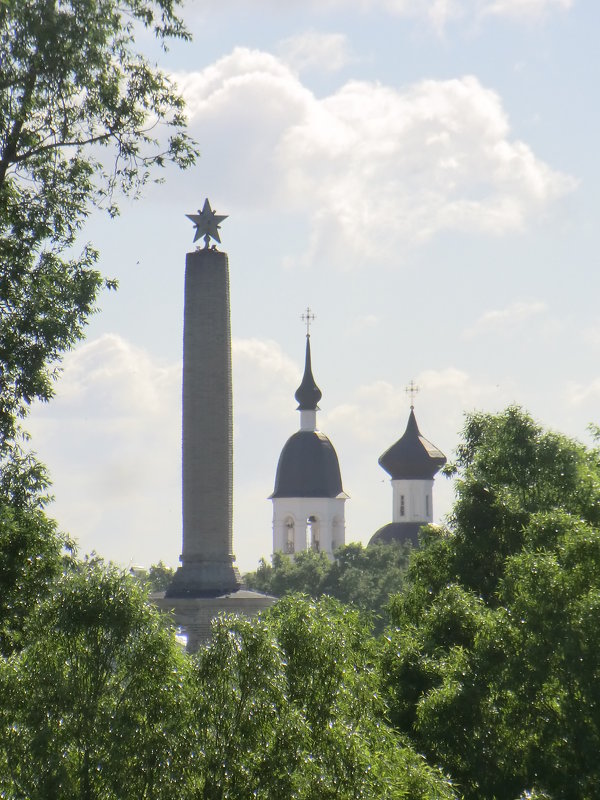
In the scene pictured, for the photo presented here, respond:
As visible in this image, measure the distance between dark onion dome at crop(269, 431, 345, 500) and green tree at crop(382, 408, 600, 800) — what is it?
9455 cm

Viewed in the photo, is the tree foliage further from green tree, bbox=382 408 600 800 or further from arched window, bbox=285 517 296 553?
green tree, bbox=382 408 600 800

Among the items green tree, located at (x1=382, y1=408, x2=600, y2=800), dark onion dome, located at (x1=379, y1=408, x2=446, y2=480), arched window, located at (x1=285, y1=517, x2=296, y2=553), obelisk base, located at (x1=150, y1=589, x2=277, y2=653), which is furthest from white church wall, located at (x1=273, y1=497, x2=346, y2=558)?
green tree, located at (x1=382, y1=408, x2=600, y2=800)

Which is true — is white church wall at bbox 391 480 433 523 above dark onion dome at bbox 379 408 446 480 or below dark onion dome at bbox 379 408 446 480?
below

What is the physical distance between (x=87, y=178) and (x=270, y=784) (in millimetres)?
10558

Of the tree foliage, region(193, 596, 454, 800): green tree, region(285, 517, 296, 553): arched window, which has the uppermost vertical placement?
region(285, 517, 296, 553): arched window

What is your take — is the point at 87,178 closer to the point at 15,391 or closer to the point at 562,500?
the point at 15,391

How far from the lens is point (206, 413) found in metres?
60.8

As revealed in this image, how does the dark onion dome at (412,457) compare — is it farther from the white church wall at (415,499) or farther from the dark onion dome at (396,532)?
the dark onion dome at (396,532)

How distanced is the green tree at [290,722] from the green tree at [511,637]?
1718mm

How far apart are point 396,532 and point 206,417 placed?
221 feet

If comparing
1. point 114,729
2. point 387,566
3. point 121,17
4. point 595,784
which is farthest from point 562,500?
point 387,566

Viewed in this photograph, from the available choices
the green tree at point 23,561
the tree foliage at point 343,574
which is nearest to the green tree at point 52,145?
the green tree at point 23,561

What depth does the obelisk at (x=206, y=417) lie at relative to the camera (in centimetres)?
6081

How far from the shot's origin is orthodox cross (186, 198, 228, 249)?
205 ft
